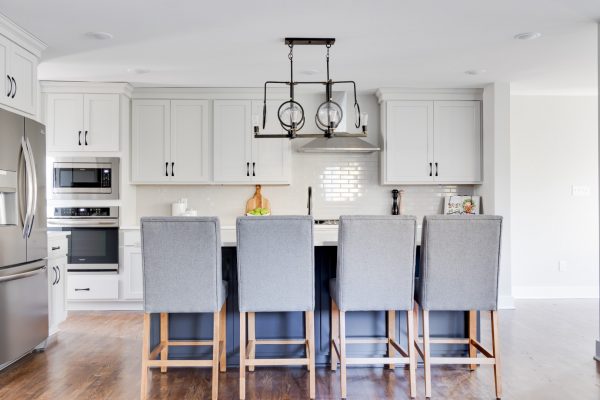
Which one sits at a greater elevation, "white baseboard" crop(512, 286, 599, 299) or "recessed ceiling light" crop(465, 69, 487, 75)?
"recessed ceiling light" crop(465, 69, 487, 75)

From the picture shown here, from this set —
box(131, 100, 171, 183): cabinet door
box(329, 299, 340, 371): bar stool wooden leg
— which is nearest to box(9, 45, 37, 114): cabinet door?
box(131, 100, 171, 183): cabinet door

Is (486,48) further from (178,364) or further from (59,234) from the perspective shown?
(59,234)

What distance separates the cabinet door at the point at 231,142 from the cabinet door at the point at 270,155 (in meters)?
0.08

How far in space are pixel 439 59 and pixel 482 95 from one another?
132 centimetres

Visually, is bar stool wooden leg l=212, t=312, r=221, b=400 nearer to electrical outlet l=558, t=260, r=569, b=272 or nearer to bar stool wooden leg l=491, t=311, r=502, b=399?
bar stool wooden leg l=491, t=311, r=502, b=399

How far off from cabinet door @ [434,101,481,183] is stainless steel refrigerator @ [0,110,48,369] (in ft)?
12.6

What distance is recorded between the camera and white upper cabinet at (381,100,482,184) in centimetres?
517

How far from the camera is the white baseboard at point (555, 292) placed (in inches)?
215

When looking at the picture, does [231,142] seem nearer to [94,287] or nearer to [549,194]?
[94,287]

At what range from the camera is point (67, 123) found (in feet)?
16.0

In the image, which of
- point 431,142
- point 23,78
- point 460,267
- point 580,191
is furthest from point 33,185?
point 580,191

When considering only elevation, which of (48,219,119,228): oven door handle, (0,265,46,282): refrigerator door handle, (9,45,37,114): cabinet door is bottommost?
(0,265,46,282): refrigerator door handle

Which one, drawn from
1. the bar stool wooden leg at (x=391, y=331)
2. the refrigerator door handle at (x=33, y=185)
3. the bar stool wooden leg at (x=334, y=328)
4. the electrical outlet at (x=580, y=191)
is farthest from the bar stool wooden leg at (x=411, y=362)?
the electrical outlet at (x=580, y=191)

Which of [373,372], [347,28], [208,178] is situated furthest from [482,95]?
[373,372]
